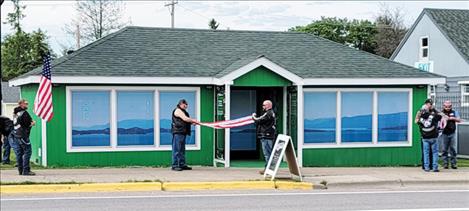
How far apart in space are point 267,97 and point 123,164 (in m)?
4.67

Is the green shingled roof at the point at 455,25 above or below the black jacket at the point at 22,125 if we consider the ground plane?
above

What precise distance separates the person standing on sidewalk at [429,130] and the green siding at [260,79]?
363cm

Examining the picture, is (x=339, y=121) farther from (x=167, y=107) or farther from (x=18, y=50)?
(x=18, y=50)

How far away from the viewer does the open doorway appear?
19797mm

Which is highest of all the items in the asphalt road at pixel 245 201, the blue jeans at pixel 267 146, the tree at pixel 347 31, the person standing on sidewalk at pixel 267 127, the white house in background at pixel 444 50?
the tree at pixel 347 31

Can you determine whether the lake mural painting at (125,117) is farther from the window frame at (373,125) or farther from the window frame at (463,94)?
the window frame at (463,94)

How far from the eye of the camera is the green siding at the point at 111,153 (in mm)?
17109

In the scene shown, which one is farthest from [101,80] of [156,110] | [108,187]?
[108,187]

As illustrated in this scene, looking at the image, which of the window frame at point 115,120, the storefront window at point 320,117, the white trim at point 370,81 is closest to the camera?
the window frame at point 115,120

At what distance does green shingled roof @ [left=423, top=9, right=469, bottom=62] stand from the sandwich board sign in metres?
19.1

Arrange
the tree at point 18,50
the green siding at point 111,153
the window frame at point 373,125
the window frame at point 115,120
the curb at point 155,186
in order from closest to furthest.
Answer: the curb at point 155,186 < the green siding at point 111,153 < the window frame at point 115,120 < the window frame at point 373,125 < the tree at point 18,50

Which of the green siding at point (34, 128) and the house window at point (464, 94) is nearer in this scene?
the green siding at point (34, 128)

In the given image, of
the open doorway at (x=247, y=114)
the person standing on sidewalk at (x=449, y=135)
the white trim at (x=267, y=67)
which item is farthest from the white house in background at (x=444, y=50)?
the white trim at (x=267, y=67)

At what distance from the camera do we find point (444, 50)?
3434 cm
